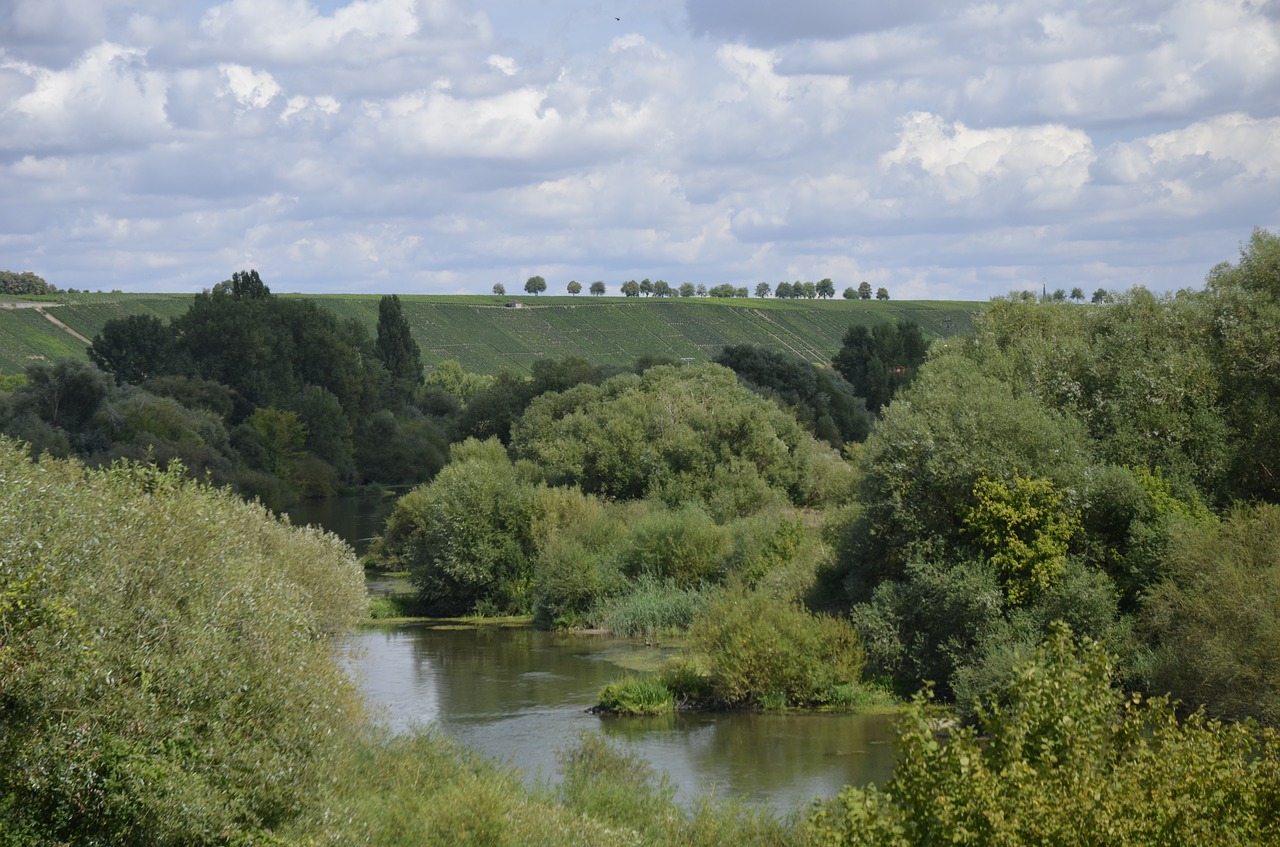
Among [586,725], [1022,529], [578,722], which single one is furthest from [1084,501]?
[578,722]

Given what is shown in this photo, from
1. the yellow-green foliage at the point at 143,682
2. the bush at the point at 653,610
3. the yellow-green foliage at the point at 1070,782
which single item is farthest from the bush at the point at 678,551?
the yellow-green foliage at the point at 1070,782

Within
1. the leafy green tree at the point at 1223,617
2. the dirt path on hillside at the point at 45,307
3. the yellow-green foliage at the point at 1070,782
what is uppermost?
the dirt path on hillside at the point at 45,307

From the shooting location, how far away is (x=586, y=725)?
32312mm

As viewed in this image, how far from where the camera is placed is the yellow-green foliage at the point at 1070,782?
507 inches

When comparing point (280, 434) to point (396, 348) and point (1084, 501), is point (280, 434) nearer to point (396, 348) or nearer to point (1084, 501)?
point (396, 348)

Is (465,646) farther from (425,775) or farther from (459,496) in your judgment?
(425,775)

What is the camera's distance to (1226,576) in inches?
1179

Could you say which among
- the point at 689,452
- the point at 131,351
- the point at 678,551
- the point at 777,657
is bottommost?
the point at 777,657

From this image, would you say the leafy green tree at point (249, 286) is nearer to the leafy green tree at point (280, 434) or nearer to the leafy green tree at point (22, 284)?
the leafy green tree at point (280, 434)

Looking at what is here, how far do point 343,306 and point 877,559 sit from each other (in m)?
163

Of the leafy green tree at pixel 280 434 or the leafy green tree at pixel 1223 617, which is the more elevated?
the leafy green tree at pixel 1223 617

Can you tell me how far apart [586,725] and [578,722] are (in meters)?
0.37

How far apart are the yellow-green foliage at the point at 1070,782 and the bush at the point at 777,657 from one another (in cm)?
1825

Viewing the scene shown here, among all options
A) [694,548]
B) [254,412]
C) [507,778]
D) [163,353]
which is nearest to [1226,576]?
[507,778]
